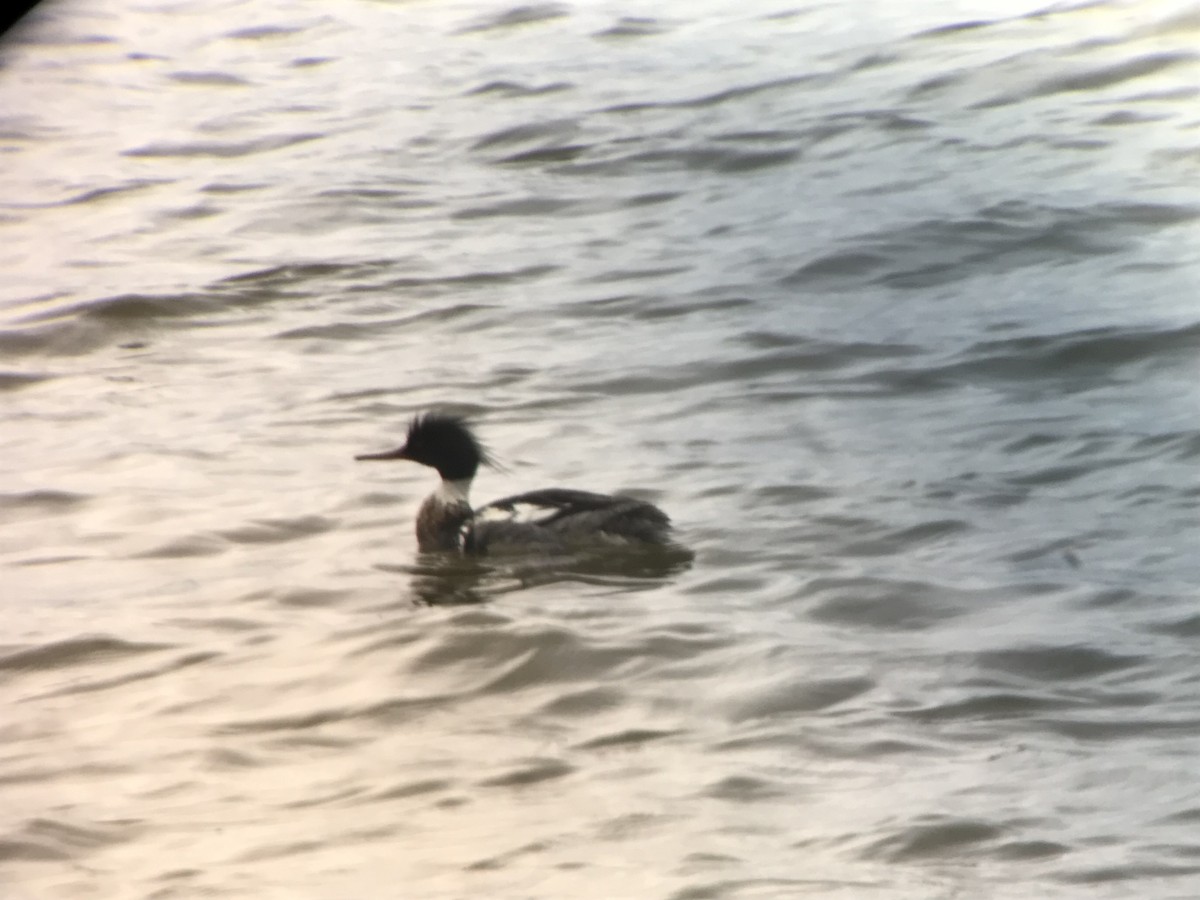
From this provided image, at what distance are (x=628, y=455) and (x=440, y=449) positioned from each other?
2.33ft

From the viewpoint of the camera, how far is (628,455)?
7.17 m

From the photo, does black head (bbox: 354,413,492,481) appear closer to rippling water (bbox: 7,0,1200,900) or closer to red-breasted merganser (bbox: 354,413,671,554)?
red-breasted merganser (bbox: 354,413,671,554)

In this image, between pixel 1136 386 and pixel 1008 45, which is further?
pixel 1008 45

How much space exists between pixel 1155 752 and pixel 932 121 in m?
6.83

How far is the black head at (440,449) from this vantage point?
6.87 meters

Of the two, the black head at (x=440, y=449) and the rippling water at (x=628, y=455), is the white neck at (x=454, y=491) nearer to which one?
the black head at (x=440, y=449)

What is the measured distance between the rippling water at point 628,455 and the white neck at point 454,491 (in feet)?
0.81

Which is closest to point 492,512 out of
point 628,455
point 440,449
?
point 440,449

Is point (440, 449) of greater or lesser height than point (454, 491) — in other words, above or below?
above

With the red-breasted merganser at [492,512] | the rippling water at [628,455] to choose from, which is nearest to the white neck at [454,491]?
the red-breasted merganser at [492,512]

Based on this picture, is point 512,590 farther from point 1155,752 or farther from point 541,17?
point 541,17

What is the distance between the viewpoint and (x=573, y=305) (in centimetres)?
880

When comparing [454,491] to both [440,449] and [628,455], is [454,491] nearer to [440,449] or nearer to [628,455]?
[440,449]

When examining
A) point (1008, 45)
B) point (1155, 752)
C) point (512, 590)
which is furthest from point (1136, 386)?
point (1008, 45)
